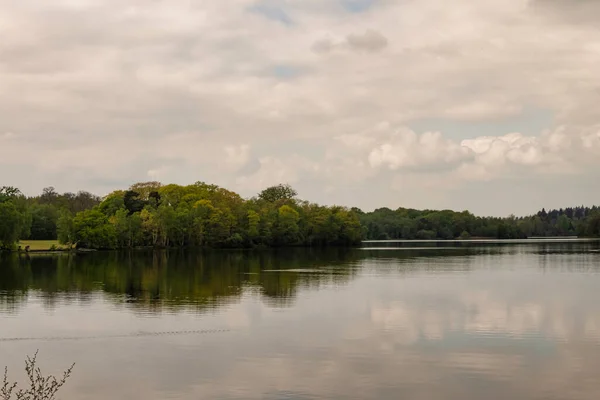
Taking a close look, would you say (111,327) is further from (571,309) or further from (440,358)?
(571,309)

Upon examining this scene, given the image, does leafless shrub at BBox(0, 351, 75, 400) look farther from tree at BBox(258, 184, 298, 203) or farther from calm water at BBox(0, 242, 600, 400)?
tree at BBox(258, 184, 298, 203)

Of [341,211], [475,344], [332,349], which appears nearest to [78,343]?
[332,349]

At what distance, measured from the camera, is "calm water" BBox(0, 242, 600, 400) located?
66.7 feet

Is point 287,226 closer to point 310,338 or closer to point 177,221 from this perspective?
point 177,221

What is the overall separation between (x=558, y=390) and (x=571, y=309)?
1858cm

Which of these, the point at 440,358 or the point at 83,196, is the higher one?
the point at 83,196

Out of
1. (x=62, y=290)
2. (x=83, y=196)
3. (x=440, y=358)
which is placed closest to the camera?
(x=440, y=358)

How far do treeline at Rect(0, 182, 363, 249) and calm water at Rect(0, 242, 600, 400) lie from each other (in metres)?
67.1

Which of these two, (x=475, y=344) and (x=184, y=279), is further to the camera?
(x=184, y=279)

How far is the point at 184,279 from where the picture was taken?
5603cm

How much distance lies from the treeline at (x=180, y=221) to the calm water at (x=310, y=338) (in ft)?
220

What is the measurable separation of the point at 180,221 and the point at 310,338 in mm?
104095

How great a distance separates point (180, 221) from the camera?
130 meters

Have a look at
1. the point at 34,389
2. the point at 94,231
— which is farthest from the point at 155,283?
the point at 94,231
